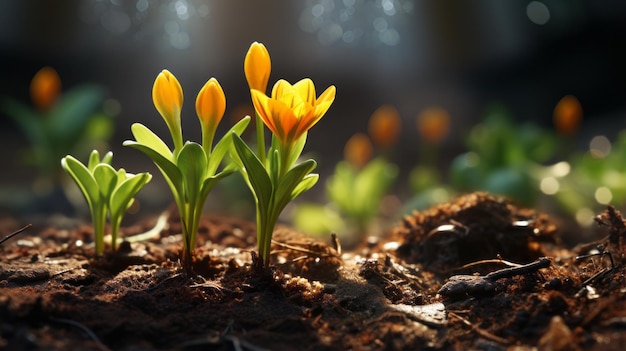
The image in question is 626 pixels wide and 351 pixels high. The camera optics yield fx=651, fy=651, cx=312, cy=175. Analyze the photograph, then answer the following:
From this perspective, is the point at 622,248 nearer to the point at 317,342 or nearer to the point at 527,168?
the point at 317,342

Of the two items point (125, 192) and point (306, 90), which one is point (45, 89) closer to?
point (125, 192)

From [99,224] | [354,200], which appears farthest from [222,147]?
[354,200]

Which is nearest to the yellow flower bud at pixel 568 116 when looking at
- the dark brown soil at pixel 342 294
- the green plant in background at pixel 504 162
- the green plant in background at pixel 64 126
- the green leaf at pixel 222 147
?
the green plant in background at pixel 504 162

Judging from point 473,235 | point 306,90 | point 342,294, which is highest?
point 306,90

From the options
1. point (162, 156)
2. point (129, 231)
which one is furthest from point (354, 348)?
point (129, 231)

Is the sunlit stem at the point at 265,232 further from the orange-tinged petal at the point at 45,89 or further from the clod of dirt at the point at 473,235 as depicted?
the orange-tinged petal at the point at 45,89

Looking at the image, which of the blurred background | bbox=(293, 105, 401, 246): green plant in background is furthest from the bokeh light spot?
the blurred background
